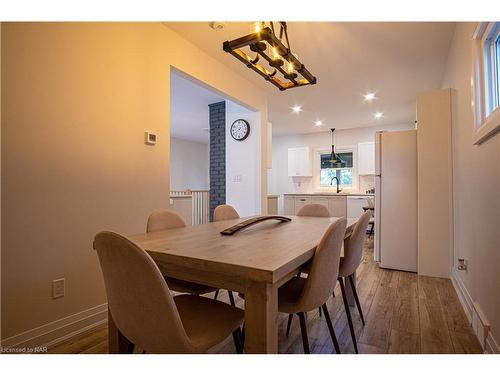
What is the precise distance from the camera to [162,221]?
6.51 feet

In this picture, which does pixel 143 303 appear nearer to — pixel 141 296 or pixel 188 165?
pixel 141 296

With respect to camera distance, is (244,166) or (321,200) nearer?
(244,166)

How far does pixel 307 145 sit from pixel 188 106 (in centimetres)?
360

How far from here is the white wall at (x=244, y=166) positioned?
4.28 meters

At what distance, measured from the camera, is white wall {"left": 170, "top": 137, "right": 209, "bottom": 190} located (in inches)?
338

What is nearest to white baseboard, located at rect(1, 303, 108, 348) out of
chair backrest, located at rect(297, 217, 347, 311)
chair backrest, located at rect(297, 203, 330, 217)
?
chair backrest, located at rect(297, 217, 347, 311)

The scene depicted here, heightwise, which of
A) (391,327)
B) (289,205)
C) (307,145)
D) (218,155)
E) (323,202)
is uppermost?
(307,145)

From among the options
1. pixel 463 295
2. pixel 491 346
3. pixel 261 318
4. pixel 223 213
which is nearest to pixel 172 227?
pixel 223 213

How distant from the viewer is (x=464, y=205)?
2.38m

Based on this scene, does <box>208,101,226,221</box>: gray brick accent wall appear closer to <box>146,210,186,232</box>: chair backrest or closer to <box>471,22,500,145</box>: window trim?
<box>146,210,186,232</box>: chair backrest

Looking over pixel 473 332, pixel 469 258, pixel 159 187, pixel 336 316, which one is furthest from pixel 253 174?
pixel 473 332
